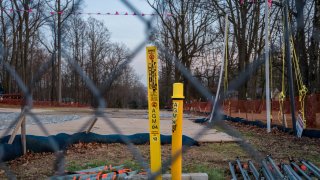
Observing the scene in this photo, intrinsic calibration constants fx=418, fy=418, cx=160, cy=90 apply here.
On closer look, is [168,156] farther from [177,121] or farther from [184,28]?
[184,28]

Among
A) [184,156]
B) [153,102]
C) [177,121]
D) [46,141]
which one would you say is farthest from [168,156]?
[153,102]

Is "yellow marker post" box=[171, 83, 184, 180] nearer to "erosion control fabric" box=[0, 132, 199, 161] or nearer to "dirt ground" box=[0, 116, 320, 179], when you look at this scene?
"erosion control fabric" box=[0, 132, 199, 161]

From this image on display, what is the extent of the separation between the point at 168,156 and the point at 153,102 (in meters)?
3.64

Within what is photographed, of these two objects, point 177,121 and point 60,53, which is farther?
point 177,121

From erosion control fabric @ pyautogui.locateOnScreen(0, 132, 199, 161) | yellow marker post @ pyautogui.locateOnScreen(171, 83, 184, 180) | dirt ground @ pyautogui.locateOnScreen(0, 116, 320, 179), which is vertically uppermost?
yellow marker post @ pyautogui.locateOnScreen(171, 83, 184, 180)

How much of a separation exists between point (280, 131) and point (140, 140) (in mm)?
4339

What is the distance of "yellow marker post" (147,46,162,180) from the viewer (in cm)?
214

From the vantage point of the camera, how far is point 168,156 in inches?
236

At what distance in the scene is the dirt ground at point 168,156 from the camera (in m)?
4.87

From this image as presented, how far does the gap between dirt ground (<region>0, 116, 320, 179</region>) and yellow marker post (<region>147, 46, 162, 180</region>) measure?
1.98 meters

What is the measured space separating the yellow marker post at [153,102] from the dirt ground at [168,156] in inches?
77.8

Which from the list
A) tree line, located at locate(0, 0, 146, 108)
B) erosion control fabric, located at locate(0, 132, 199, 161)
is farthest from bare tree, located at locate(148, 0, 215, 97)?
erosion control fabric, located at locate(0, 132, 199, 161)

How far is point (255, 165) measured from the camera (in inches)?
196

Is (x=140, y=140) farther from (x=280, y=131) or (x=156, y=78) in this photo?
(x=156, y=78)
